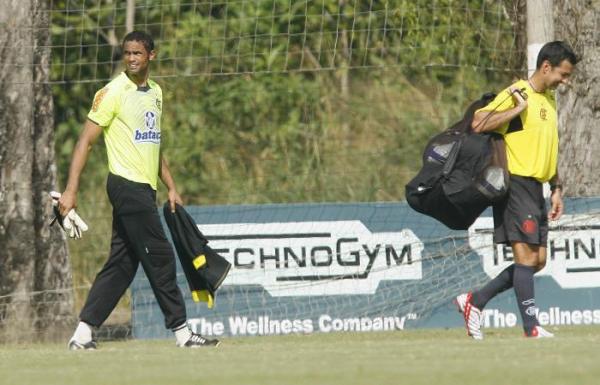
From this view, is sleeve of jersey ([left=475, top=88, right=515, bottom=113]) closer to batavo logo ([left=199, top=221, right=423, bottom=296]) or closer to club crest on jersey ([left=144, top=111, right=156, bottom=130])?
club crest on jersey ([left=144, top=111, right=156, bottom=130])

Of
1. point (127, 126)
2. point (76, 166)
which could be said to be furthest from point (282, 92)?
point (76, 166)

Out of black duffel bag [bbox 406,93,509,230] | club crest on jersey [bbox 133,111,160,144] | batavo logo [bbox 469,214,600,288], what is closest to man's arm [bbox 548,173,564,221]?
black duffel bag [bbox 406,93,509,230]

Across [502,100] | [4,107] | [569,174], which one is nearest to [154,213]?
[502,100]

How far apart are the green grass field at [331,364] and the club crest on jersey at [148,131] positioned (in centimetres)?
127

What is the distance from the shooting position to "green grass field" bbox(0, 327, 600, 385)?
Answer: 6.88 m

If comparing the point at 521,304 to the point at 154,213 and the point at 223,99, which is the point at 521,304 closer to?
the point at 154,213

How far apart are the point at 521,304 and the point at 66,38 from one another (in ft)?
27.9

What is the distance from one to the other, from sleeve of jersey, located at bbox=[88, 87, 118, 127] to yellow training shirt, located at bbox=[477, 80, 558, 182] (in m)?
2.34

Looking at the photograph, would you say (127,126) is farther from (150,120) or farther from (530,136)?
(530,136)

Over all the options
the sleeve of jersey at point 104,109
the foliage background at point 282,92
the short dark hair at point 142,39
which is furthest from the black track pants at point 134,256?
the foliage background at point 282,92

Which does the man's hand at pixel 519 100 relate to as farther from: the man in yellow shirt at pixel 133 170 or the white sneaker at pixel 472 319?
the man in yellow shirt at pixel 133 170

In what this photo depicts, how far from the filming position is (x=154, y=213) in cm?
936

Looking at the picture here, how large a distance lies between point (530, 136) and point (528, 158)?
0.14 metres

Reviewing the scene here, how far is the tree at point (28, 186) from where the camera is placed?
12.1 metres
